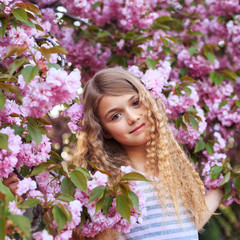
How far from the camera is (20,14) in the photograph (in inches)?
66.1

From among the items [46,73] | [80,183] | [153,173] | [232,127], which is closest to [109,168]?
[153,173]

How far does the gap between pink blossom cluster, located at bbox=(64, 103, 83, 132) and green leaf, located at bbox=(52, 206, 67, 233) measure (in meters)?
0.81

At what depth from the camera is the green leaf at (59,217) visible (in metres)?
1.37

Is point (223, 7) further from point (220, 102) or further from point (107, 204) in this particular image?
point (107, 204)

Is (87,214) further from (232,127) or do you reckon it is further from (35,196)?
(232,127)

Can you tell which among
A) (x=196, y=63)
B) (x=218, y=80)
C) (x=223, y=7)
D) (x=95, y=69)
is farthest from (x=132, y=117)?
(x=223, y=7)

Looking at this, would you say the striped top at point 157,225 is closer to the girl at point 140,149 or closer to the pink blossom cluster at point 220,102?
the girl at point 140,149

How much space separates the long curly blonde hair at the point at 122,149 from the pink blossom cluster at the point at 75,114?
0.09 ft

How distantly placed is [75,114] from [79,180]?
0.70m

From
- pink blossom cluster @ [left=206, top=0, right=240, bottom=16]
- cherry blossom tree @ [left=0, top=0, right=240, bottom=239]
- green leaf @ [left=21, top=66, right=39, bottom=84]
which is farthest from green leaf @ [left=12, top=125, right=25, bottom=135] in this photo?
pink blossom cluster @ [left=206, top=0, right=240, bottom=16]

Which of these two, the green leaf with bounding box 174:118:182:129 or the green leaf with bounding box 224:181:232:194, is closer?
the green leaf with bounding box 224:181:232:194

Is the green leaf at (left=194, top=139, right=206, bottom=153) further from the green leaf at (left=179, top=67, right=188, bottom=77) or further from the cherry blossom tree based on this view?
the green leaf at (left=179, top=67, right=188, bottom=77)

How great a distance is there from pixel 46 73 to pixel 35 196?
1.50 ft

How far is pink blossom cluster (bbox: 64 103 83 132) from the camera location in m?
2.14
